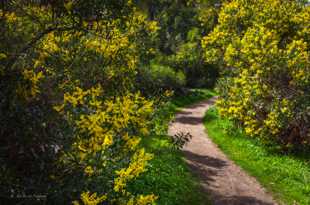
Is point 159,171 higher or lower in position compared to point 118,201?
lower

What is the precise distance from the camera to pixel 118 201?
5879 millimetres

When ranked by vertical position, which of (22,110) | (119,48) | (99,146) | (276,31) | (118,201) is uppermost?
(276,31)

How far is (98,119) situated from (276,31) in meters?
16.6

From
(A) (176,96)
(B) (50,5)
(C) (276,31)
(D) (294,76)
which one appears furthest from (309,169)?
(A) (176,96)

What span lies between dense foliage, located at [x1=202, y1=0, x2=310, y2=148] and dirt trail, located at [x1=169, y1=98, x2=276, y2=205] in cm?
194

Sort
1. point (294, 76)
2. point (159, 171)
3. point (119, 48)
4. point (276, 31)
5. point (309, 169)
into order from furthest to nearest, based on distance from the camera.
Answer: point (276, 31)
point (294, 76)
point (309, 169)
point (159, 171)
point (119, 48)

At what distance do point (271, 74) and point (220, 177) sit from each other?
5874 mm

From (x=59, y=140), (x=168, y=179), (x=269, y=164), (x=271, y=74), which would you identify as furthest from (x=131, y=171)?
(x=271, y=74)

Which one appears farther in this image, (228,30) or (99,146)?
(228,30)

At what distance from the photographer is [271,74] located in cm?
1888

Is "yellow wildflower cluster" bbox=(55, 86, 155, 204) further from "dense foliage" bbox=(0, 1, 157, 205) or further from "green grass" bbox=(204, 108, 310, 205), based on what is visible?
"green grass" bbox=(204, 108, 310, 205)

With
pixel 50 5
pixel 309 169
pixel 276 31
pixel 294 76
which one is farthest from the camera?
pixel 276 31

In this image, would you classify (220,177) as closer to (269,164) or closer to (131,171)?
(269,164)

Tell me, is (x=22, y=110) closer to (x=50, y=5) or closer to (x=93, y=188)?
(x=93, y=188)
